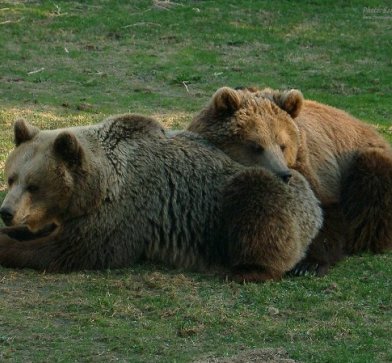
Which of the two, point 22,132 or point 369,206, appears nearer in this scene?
point 22,132

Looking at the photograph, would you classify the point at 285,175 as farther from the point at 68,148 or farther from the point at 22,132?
the point at 22,132

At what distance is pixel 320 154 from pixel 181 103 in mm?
6017

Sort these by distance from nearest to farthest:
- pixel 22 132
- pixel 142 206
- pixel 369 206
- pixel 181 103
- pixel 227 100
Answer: pixel 22 132 < pixel 142 206 < pixel 227 100 < pixel 369 206 < pixel 181 103

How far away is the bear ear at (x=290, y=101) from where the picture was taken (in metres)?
8.66

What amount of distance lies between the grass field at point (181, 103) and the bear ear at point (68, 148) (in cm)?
88

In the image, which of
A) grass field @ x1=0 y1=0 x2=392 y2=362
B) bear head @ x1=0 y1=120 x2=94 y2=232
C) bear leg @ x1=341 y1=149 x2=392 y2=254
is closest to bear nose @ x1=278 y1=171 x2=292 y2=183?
grass field @ x1=0 y1=0 x2=392 y2=362

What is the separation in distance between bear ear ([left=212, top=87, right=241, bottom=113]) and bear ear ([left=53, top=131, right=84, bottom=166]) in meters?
1.36

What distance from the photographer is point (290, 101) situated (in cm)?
869

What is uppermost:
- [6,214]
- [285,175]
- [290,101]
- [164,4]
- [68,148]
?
[290,101]

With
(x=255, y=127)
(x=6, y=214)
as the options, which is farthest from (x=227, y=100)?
(x=6, y=214)

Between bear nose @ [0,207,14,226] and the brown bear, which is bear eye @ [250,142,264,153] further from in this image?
bear nose @ [0,207,14,226]

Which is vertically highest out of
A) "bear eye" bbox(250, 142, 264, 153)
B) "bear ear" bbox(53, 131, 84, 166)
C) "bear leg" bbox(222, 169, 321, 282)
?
"bear ear" bbox(53, 131, 84, 166)

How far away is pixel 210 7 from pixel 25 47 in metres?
4.70

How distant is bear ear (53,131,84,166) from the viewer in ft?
25.5
